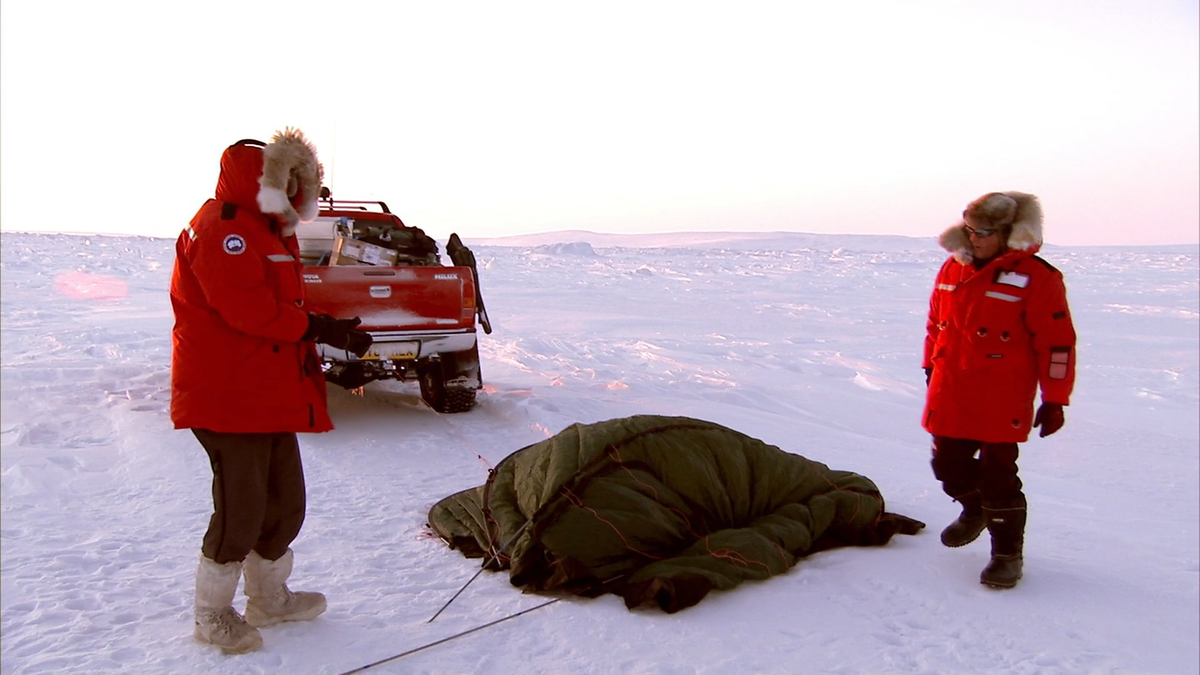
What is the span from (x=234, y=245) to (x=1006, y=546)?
10.7 ft

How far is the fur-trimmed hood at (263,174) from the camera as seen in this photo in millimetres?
3025

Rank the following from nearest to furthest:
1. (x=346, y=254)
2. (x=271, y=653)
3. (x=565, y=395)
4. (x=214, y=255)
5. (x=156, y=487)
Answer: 1. (x=214, y=255)
2. (x=271, y=653)
3. (x=156, y=487)
4. (x=346, y=254)
5. (x=565, y=395)

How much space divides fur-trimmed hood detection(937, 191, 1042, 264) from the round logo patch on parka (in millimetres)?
2829

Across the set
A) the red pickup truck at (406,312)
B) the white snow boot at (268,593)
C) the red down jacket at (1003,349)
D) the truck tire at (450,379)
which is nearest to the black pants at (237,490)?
the white snow boot at (268,593)

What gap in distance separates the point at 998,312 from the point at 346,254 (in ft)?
18.8

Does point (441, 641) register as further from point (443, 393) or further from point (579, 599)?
point (443, 393)

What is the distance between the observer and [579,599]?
359 cm

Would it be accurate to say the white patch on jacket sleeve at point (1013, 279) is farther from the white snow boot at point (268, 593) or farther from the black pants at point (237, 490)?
the white snow boot at point (268, 593)

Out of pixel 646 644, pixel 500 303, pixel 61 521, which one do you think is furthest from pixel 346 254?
pixel 500 303

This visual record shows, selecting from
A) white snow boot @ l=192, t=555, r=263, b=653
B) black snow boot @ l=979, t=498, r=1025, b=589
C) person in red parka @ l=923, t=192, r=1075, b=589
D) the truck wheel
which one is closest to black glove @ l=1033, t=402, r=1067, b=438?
person in red parka @ l=923, t=192, r=1075, b=589

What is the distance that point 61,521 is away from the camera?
463cm

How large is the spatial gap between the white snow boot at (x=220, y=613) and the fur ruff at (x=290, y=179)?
1.23 meters

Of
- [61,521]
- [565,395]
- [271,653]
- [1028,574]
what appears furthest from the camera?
[565,395]

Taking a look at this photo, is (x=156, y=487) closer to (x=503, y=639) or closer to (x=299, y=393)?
(x=299, y=393)
